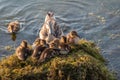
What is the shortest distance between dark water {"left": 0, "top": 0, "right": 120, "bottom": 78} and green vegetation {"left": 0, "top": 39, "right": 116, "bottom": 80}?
172 centimetres

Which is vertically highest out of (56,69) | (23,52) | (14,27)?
(14,27)

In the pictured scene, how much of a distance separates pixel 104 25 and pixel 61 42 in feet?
11.2

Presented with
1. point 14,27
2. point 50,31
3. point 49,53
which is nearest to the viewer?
point 49,53

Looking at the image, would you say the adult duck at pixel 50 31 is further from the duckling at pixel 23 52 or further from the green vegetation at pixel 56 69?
the green vegetation at pixel 56 69

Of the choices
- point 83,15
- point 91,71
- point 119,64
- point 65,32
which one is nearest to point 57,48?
point 91,71

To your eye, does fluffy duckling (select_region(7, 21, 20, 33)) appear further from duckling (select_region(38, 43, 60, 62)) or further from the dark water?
duckling (select_region(38, 43, 60, 62))

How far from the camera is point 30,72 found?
7625mm

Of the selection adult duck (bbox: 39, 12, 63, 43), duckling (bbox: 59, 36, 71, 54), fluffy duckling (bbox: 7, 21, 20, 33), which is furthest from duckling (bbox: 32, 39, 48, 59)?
fluffy duckling (bbox: 7, 21, 20, 33)

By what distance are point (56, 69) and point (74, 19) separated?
14.7 feet

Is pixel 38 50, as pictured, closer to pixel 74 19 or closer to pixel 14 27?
pixel 14 27

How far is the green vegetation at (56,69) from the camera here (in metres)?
7.62

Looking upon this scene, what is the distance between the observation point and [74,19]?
39.1 feet

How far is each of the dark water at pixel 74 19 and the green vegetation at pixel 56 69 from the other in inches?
67.5

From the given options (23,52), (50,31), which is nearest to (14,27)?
(50,31)
